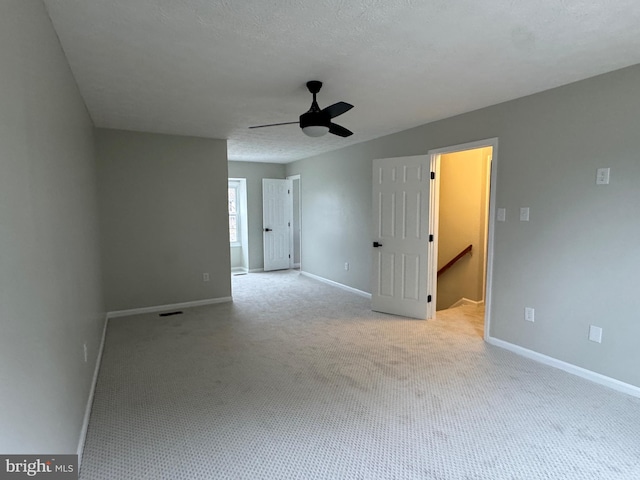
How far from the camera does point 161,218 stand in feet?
15.3

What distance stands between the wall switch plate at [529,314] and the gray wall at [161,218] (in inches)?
151

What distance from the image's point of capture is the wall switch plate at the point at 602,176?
8.69ft

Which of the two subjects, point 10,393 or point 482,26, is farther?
point 482,26

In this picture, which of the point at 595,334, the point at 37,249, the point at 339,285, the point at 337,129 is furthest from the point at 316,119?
the point at 339,285

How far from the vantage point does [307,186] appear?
6875 millimetres

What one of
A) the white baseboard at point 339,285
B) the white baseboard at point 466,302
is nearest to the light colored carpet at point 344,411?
the white baseboard at point 466,302

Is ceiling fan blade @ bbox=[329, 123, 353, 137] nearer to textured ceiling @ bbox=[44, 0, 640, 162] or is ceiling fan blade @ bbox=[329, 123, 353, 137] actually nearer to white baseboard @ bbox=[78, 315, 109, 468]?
textured ceiling @ bbox=[44, 0, 640, 162]

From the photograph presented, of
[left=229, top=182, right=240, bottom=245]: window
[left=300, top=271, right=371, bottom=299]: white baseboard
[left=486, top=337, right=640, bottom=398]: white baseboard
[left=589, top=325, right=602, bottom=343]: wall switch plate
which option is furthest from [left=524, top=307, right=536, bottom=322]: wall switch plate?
[left=229, top=182, right=240, bottom=245]: window

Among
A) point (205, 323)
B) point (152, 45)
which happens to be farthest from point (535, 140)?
point (205, 323)

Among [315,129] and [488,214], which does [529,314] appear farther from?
[315,129]

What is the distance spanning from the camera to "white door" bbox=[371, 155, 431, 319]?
164 inches

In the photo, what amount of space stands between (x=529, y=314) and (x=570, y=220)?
3.06 feet

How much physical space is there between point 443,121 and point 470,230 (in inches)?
74.3

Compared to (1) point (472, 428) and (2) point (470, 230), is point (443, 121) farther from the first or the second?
(1) point (472, 428)
